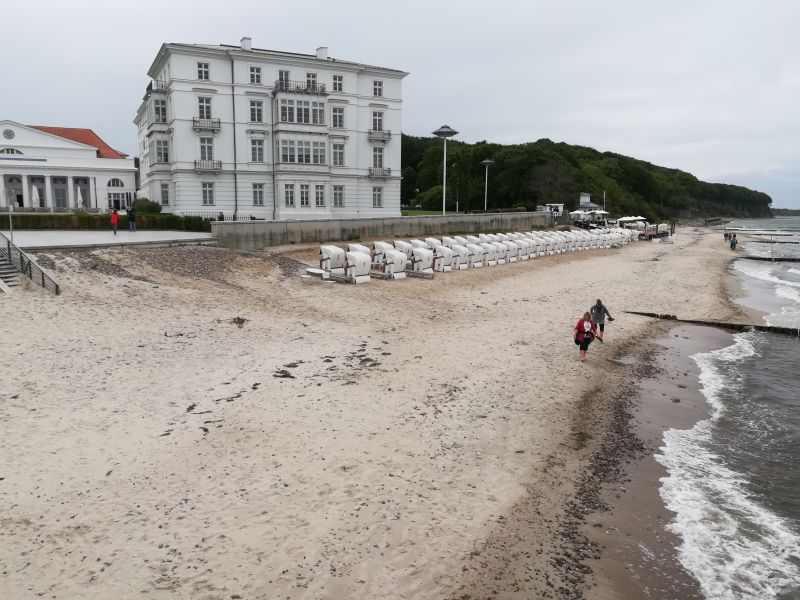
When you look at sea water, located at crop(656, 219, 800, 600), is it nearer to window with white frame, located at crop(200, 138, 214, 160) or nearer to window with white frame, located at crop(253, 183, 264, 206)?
window with white frame, located at crop(253, 183, 264, 206)

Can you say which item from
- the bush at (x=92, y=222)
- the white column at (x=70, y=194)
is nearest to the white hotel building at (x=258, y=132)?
the bush at (x=92, y=222)

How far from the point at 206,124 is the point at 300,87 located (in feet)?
24.7

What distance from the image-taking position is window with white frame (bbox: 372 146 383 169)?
152 feet

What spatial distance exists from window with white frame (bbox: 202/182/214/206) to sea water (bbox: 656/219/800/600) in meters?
35.4

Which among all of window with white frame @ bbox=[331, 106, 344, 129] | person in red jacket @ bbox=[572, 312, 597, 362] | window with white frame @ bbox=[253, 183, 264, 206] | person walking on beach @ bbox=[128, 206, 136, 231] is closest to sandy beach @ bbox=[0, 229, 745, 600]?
person in red jacket @ bbox=[572, 312, 597, 362]

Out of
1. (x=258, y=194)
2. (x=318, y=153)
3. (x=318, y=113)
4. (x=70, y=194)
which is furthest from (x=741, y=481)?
(x=70, y=194)

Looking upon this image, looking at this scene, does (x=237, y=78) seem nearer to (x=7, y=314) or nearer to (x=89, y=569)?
(x=7, y=314)

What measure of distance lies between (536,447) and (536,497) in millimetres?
1590

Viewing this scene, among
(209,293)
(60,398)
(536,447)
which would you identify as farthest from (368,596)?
(209,293)

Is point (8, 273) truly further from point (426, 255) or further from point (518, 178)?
point (518, 178)

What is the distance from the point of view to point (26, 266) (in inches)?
691

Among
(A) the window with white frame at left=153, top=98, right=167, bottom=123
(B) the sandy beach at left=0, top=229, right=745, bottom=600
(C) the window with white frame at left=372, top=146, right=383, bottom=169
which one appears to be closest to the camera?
(B) the sandy beach at left=0, top=229, right=745, bottom=600

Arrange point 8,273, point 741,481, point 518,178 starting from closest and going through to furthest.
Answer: point 741,481 → point 8,273 → point 518,178

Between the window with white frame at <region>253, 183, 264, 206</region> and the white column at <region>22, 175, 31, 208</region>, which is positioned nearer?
the window with white frame at <region>253, 183, 264, 206</region>
